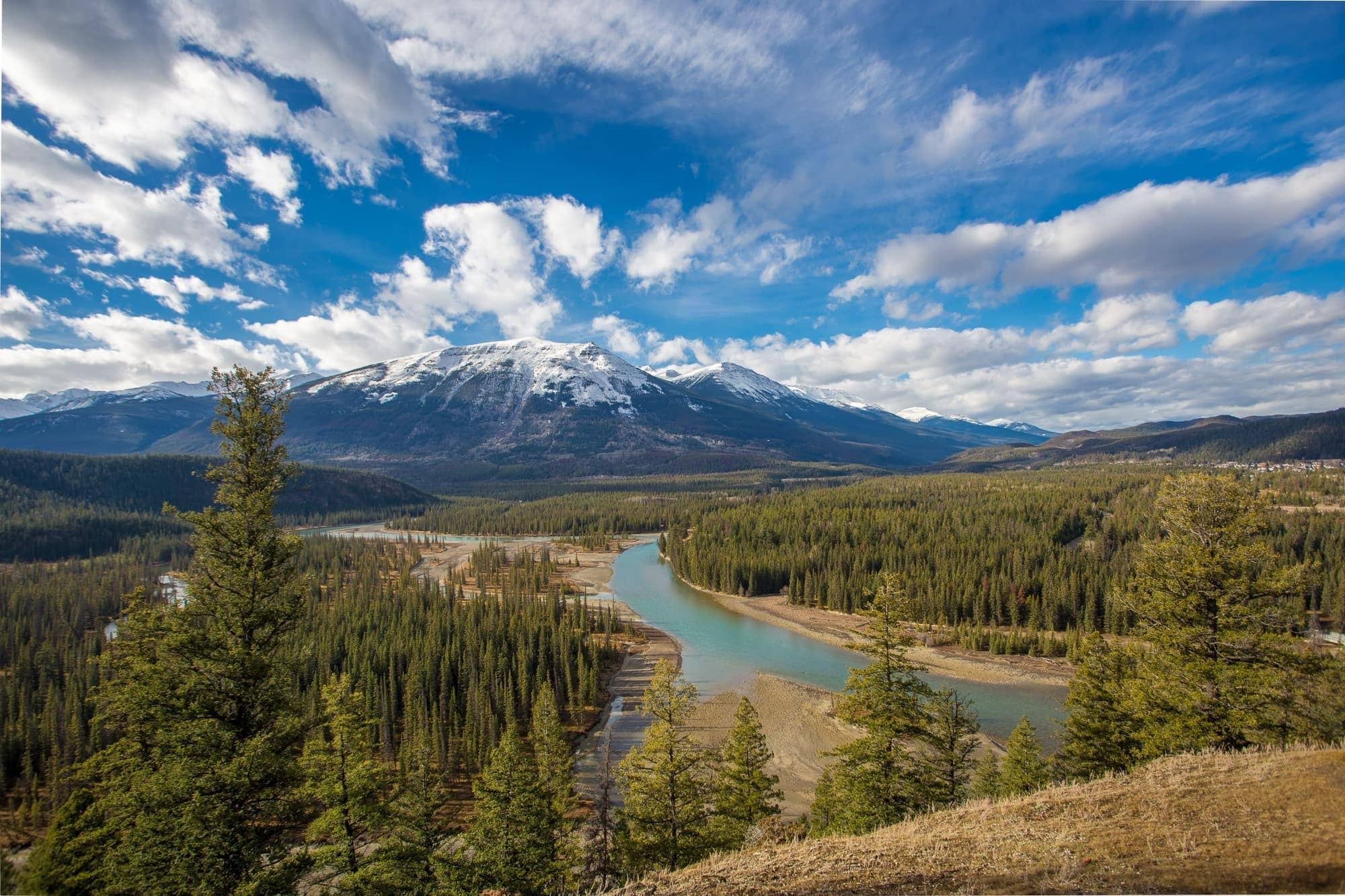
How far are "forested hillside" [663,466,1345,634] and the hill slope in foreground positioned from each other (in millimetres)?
31171

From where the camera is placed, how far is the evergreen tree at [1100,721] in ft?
72.9

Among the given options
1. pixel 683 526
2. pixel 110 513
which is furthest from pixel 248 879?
pixel 110 513

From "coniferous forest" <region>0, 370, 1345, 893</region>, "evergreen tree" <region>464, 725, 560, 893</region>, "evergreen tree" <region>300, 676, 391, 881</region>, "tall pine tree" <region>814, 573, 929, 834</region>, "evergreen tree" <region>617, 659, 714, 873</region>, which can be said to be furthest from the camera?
"evergreen tree" <region>617, 659, 714, 873</region>

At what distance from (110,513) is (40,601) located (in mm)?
105123

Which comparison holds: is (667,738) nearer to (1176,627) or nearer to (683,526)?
(1176,627)

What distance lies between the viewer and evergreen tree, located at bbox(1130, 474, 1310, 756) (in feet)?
51.1

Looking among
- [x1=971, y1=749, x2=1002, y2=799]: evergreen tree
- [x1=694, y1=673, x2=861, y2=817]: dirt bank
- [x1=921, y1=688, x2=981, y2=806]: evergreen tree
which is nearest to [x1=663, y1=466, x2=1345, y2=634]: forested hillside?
[x1=694, y1=673, x2=861, y2=817]: dirt bank

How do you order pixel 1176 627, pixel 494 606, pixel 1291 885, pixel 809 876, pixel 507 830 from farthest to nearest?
pixel 494 606, pixel 507 830, pixel 1176 627, pixel 809 876, pixel 1291 885

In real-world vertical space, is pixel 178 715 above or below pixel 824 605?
above

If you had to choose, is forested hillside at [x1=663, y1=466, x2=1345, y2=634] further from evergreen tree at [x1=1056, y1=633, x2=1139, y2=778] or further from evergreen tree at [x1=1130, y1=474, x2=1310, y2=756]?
evergreen tree at [x1=1130, y1=474, x2=1310, y2=756]

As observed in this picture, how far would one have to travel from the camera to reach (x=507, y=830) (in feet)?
65.9

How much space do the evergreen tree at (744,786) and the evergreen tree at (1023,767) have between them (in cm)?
964

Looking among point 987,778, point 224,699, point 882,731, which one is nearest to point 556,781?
point 882,731

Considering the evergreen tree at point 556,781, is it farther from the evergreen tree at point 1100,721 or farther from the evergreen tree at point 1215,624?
the evergreen tree at point 1215,624
